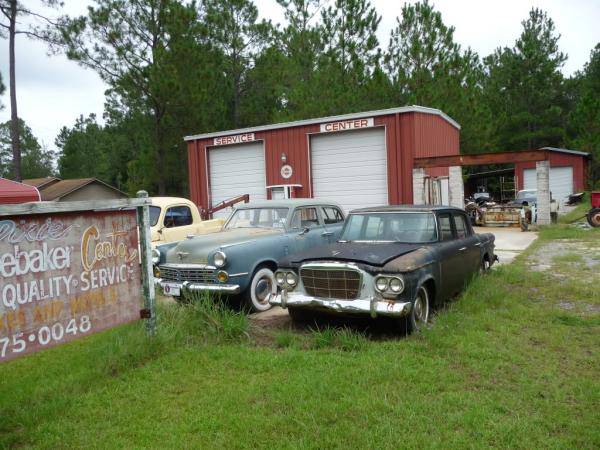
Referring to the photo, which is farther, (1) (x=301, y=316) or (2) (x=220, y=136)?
(2) (x=220, y=136)

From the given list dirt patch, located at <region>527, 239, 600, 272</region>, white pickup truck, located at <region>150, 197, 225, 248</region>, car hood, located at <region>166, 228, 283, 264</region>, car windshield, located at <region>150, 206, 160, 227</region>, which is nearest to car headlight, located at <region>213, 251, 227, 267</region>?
car hood, located at <region>166, 228, 283, 264</region>

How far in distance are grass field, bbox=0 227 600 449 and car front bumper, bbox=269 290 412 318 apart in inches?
11.2

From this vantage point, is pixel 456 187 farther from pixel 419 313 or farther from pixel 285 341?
pixel 285 341

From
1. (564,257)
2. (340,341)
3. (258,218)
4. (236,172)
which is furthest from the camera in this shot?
(236,172)

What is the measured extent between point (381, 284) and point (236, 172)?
1671cm

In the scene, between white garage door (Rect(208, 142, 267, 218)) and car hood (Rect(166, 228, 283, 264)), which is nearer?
car hood (Rect(166, 228, 283, 264))

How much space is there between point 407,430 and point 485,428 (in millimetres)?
512

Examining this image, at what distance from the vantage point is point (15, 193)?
7066mm

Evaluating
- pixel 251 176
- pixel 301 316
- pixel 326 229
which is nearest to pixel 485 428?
pixel 301 316

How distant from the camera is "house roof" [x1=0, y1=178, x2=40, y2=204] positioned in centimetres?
691

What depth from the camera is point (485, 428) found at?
3.40 meters

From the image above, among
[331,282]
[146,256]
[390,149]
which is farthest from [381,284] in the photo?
[390,149]

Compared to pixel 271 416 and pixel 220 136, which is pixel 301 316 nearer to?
pixel 271 416

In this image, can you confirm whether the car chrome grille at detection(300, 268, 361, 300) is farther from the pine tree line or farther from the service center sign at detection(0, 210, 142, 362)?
the pine tree line
